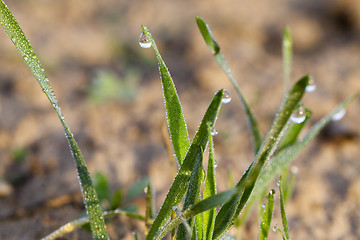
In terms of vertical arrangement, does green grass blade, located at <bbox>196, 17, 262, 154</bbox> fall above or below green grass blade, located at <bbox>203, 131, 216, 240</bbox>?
above

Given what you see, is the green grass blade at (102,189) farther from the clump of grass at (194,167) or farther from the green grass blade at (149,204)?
the clump of grass at (194,167)

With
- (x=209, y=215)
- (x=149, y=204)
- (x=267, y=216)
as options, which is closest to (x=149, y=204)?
(x=149, y=204)

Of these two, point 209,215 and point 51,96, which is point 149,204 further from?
point 51,96

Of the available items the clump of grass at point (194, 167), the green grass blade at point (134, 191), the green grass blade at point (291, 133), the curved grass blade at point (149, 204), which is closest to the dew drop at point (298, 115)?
the clump of grass at point (194, 167)

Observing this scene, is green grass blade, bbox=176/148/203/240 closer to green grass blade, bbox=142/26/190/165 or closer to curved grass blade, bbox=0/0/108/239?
green grass blade, bbox=142/26/190/165

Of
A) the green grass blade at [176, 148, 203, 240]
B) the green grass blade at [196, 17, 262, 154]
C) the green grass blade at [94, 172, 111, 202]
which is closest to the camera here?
the green grass blade at [176, 148, 203, 240]

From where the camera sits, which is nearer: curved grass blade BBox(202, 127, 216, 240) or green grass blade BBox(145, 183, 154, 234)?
curved grass blade BBox(202, 127, 216, 240)

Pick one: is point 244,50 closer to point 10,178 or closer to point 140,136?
point 140,136

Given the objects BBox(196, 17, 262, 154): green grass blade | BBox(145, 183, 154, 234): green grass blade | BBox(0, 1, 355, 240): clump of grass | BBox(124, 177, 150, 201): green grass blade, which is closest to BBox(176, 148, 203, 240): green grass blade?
BBox(0, 1, 355, 240): clump of grass
